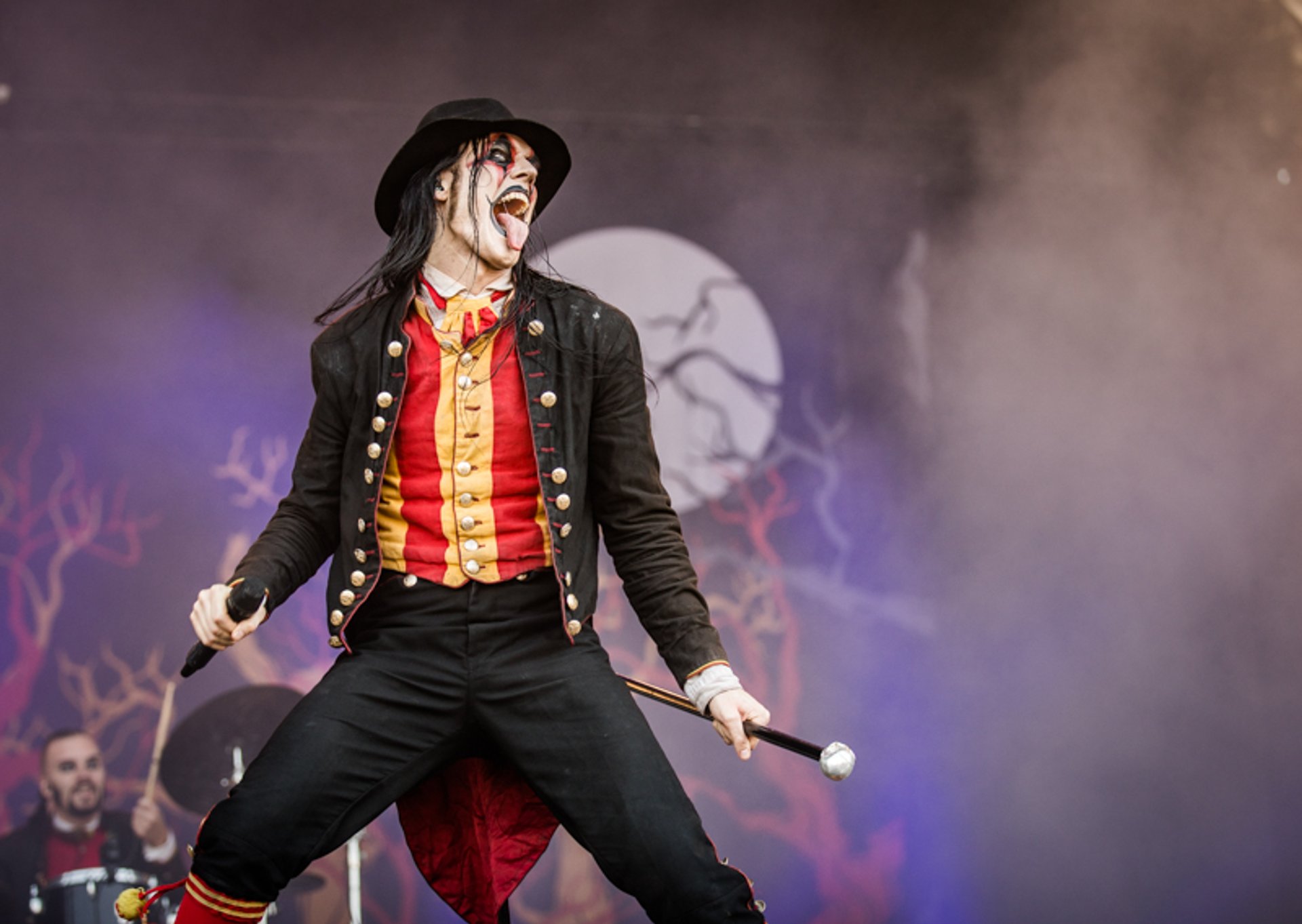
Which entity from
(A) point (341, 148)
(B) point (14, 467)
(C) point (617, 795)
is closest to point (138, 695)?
(B) point (14, 467)

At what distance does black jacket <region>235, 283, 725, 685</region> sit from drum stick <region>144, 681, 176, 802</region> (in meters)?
2.16

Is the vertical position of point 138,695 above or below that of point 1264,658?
above

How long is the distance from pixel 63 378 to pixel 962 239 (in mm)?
3164

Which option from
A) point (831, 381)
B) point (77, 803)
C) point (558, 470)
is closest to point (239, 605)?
point (558, 470)

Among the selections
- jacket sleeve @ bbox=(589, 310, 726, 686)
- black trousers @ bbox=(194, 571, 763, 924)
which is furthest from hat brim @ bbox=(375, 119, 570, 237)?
black trousers @ bbox=(194, 571, 763, 924)

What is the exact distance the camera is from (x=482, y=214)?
1984 mm

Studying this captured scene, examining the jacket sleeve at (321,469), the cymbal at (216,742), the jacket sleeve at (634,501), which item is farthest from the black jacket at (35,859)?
the jacket sleeve at (634,501)

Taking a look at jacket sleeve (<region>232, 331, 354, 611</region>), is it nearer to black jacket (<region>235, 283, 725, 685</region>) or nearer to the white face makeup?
black jacket (<region>235, 283, 725, 685</region>)

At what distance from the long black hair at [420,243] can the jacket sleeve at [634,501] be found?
16 cm

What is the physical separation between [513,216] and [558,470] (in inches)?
18.7

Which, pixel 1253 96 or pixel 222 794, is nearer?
pixel 222 794

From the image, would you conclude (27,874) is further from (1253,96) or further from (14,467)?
(1253,96)

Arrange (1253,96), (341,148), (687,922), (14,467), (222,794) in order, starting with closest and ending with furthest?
1. (687,922)
2. (222,794)
3. (14,467)
4. (341,148)
5. (1253,96)

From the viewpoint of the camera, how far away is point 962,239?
4355 millimetres
